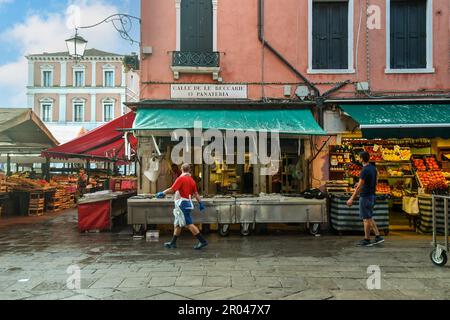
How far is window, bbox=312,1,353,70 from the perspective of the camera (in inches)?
484

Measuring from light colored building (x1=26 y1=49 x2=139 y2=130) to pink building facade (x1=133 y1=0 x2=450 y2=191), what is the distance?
154ft

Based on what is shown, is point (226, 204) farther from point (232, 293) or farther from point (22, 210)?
point (22, 210)

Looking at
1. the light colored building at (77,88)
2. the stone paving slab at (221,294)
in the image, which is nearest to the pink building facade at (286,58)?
the stone paving slab at (221,294)

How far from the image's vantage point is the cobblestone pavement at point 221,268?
18.7ft

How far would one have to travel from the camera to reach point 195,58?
11.9 m

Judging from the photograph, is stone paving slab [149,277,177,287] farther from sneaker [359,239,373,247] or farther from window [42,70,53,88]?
window [42,70,53,88]

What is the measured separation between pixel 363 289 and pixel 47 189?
14463 mm

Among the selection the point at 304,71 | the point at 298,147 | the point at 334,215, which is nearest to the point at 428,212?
the point at 334,215

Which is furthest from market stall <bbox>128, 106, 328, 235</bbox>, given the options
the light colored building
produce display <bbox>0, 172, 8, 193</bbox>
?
the light colored building

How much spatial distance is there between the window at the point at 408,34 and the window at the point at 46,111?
53753 mm

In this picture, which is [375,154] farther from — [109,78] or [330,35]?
[109,78]

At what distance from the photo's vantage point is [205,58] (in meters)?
11.8

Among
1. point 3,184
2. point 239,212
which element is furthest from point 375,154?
point 3,184

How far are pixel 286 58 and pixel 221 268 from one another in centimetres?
720
